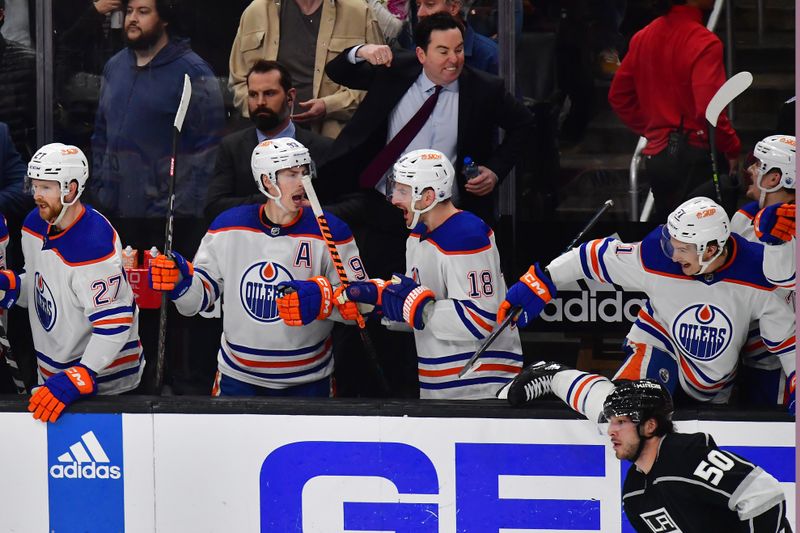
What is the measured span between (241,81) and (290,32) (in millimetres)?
288

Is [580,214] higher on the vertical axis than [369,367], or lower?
higher

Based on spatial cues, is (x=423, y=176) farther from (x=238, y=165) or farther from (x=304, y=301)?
(x=238, y=165)

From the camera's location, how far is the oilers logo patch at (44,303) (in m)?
5.06

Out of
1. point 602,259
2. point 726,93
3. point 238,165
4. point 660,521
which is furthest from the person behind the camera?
point 238,165

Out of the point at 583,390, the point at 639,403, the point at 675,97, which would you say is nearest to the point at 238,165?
the point at 675,97

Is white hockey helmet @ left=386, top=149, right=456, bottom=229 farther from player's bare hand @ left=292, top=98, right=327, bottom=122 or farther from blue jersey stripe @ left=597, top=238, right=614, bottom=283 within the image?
player's bare hand @ left=292, top=98, right=327, bottom=122

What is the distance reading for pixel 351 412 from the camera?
4.67 meters

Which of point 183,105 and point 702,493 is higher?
point 183,105

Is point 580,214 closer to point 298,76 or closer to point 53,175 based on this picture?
point 298,76

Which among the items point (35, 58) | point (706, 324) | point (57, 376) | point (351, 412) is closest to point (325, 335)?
point (351, 412)

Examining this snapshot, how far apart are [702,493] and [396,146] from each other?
2.37m

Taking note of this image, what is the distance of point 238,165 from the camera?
587 centimetres

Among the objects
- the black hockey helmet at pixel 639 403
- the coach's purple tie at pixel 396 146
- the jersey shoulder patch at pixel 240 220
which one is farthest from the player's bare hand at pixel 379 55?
the black hockey helmet at pixel 639 403

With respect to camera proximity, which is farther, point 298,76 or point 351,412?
point 298,76
